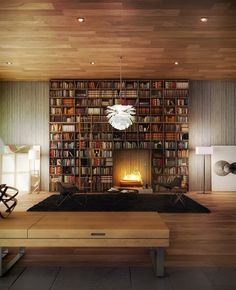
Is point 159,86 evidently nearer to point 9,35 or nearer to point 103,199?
point 103,199

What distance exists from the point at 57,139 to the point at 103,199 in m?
2.60

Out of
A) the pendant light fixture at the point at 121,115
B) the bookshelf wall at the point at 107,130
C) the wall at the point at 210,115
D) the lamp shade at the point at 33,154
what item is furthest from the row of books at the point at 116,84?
the lamp shade at the point at 33,154

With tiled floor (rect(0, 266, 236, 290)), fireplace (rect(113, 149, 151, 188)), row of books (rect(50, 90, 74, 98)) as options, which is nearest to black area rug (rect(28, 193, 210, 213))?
fireplace (rect(113, 149, 151, 188))

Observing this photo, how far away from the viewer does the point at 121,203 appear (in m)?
7.25

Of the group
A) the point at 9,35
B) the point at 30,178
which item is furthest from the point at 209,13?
the point at 30,178

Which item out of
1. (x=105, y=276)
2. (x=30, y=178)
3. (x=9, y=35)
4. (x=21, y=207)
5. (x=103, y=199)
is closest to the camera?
(x=105, y=276)

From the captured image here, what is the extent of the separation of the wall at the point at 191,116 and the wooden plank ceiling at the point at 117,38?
73cm

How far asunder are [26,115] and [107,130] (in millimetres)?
2590

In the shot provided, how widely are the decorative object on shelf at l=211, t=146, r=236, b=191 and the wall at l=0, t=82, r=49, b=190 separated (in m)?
5.14

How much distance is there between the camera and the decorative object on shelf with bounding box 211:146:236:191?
30.7ft

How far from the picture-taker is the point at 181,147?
30.7 ft

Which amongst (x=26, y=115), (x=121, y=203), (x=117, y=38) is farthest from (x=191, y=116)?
(x=26, y=115)

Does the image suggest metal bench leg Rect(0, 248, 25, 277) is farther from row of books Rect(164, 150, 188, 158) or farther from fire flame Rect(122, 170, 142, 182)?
row of books Rect(164, 150, 188, 158)

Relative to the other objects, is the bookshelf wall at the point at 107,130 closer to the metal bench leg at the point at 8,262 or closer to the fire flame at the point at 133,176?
the fire flame at the point at 133,176
